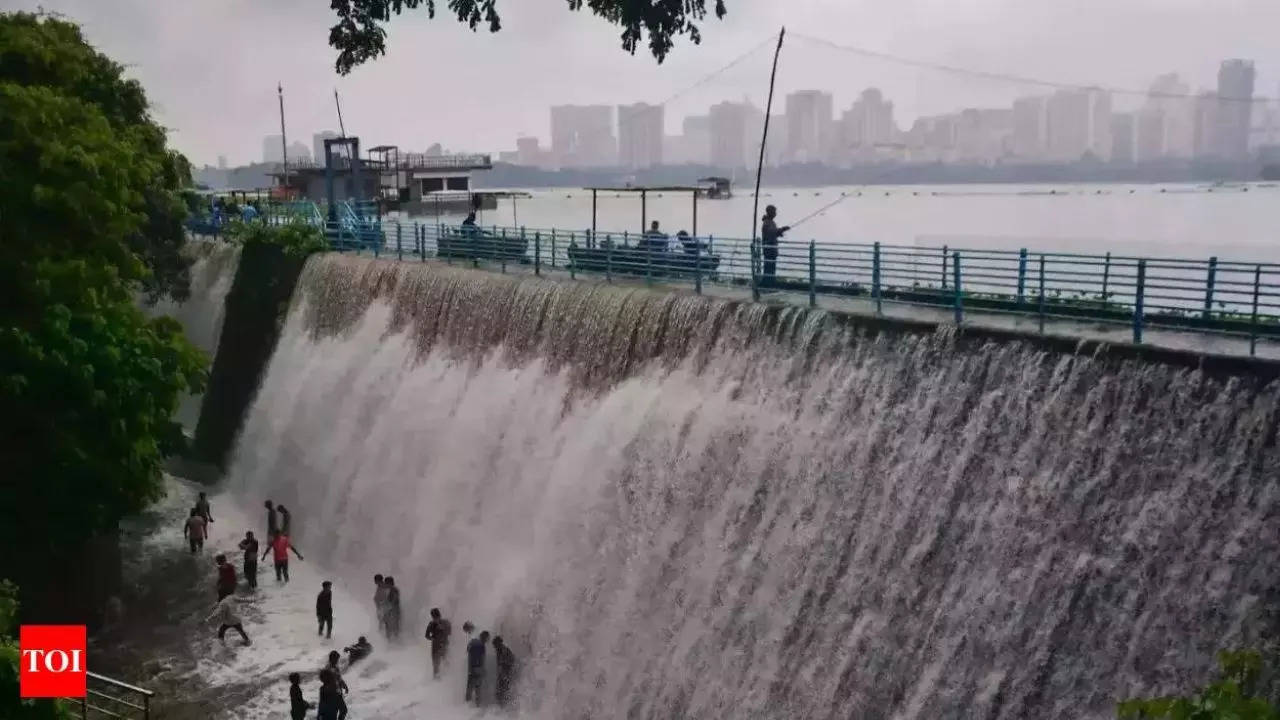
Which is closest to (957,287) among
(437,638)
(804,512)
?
(804,512)

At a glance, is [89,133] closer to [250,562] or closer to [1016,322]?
[250,562]

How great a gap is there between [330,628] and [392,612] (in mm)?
1156

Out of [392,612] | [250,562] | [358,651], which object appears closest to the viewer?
[358,651]

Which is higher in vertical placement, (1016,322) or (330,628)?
(1016,322)

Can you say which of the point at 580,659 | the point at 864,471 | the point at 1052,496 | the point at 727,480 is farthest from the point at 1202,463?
the point at 580,659

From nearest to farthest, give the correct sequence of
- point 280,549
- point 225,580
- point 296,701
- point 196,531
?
point 296,701 → point 225,580 → point 280,549 → point 196,531

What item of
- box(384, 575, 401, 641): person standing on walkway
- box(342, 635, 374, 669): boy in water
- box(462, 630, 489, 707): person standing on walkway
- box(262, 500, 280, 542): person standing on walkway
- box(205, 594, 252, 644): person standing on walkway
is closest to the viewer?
box(462, 630, 489, 707): person standing on walkway

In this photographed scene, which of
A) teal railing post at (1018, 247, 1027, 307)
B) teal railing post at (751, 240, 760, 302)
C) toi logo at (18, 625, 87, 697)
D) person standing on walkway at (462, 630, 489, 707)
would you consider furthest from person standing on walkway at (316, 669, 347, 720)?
teal railing post at (1018, 247, 1027, 307)

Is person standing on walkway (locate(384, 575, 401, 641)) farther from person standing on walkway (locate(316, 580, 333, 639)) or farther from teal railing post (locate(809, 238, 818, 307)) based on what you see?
teal railing post (locate(809, 238, 818, 307))

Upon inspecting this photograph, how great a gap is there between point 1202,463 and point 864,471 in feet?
11.7

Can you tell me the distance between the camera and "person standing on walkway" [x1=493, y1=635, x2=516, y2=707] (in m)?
14.8

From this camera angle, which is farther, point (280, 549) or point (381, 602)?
point (280, 549)

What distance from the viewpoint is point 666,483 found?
1426cm

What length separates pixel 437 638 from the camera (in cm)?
1555
